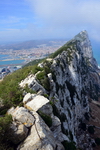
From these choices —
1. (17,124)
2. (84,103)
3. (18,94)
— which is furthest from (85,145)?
(17,124)

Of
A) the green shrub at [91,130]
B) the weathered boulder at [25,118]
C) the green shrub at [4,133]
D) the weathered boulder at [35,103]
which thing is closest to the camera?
the green shrub at [4,133]

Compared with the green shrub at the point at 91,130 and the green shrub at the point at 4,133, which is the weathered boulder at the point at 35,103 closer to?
the green shrub at the point at 4,133

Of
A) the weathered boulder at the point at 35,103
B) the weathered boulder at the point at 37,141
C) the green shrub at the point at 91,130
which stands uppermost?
the weathered boulder at the point at 35,103

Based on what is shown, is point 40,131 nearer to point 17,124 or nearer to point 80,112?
point 17,124

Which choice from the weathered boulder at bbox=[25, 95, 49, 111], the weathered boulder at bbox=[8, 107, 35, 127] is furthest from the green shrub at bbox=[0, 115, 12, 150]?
the weathered boulder at bbox=[25, 95, 49, 111]

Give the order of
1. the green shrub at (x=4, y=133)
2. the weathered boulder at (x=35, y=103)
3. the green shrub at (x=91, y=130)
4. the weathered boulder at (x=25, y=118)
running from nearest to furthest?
the green shrub at (x=4, y=133)
the weathered boulder at (x=25, y=118)
the weathered boulder at (x=35, y=103)
the green shrub at (x=91, y=130)

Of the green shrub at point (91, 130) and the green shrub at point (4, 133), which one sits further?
the green shrub at point (91, 130)

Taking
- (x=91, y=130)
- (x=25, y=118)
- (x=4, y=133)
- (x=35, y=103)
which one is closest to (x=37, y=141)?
(x=25, y=118)

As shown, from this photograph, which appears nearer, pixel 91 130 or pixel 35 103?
pixel 35 103

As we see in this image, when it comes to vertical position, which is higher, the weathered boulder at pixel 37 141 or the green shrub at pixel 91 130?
the weathered boulder at pixel 37 141

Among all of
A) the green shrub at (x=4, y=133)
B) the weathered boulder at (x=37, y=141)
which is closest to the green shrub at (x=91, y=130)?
the weathered boulder at (x=37, y=141)

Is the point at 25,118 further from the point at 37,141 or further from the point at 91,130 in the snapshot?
the point at 91,130

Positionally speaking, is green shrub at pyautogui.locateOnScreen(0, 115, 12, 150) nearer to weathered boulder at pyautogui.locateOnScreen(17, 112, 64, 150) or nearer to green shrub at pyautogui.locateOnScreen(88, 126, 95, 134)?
weathered boulder at pyautogui.locateOnScreen(17, 112, 64, 150)
